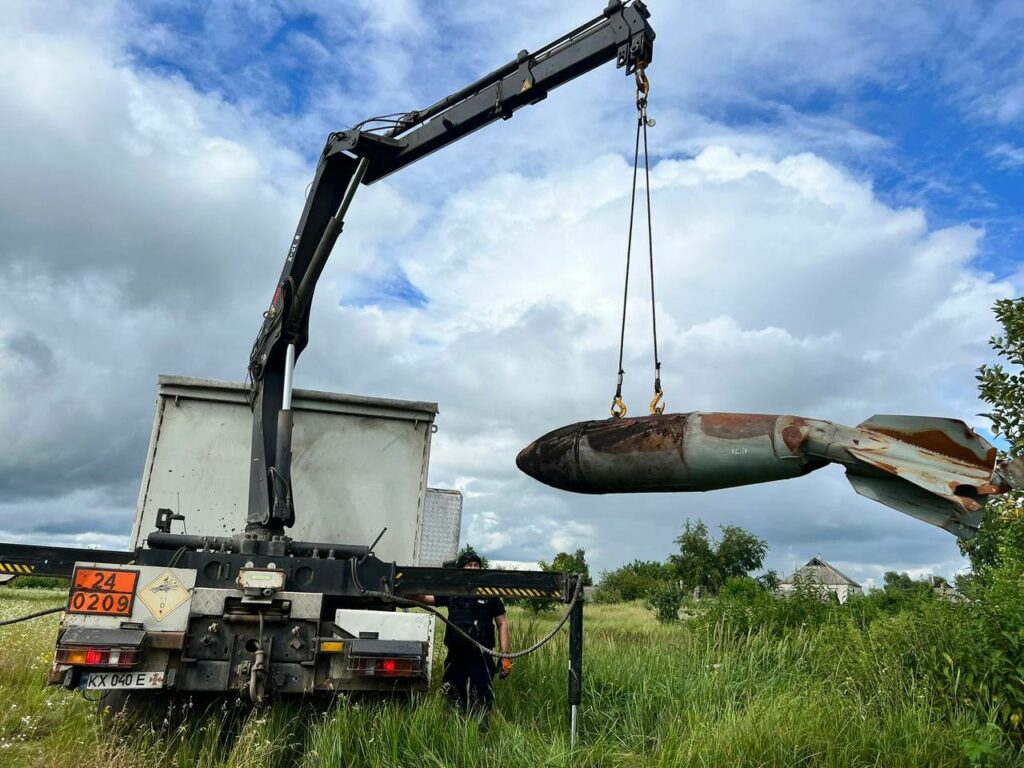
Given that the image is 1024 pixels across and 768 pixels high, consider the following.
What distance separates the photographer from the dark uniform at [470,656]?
21.6ft

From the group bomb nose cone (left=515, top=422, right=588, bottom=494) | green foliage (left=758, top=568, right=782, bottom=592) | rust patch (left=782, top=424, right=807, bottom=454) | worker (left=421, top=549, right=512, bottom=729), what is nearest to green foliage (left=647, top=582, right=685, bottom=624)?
green foliage (left=758, top=568, right=782, bottom=592)

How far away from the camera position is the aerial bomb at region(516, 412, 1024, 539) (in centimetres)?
512

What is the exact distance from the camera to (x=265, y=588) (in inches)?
224

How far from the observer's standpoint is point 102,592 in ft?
17.2

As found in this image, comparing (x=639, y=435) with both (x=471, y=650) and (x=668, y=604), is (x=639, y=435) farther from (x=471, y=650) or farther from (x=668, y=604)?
(x=668, y=604)

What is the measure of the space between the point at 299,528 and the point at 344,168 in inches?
159

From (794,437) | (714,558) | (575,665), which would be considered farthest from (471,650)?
(714,558)

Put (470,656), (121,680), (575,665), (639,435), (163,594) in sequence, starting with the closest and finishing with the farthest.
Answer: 1. (121,680)
2. (163,594)
3. (575,665)
4. (639,435)
5. (470,656)

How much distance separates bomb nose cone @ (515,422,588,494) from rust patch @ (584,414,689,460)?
0.18 m

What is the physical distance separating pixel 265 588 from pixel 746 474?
12.0ft

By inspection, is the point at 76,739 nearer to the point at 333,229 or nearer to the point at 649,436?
the point at 649,436

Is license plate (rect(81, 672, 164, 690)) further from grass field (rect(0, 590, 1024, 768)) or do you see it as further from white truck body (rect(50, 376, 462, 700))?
grass field (rect(0, 590, 1024, 768))

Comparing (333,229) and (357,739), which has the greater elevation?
(333,229)

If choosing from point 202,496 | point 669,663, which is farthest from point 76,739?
point 669,663
